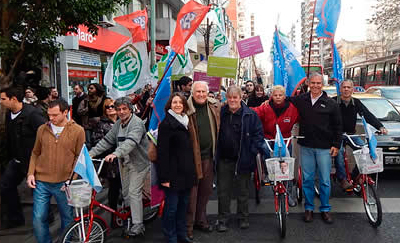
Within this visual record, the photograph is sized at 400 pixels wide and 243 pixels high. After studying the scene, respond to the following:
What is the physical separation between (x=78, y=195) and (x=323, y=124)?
3343 millimetres

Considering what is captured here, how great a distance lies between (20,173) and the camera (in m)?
5.56

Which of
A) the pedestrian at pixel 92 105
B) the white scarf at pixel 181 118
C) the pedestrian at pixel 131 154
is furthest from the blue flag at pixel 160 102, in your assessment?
the pedestrian at pixel 92 105

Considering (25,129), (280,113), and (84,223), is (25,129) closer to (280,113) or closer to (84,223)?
(84,223)

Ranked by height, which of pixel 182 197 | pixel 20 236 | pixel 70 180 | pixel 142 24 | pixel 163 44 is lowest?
pixel 20 236

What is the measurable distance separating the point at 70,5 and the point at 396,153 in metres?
6.32

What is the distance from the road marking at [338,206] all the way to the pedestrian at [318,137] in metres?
0.60

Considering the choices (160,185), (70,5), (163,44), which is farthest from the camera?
(163,44)

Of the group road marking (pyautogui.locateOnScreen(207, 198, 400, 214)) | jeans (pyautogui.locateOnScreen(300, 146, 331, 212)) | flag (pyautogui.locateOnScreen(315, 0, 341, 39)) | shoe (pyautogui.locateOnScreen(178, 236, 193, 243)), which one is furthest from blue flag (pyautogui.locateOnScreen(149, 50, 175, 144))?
flag (pyautogui.locateOnScreen(315, 0, 341, 39))

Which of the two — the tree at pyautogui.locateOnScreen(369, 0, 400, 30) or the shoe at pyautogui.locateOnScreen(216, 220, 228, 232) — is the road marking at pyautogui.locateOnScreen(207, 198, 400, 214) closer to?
the shoe at pyautogui.locateOnScreen(216, 220, 228, 232)

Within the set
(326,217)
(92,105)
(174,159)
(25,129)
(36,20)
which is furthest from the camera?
(92,105)

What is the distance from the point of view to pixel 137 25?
678 centimetres

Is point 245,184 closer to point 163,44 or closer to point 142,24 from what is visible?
point 142,24

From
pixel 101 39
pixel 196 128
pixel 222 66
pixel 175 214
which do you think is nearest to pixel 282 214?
pixel 175 214

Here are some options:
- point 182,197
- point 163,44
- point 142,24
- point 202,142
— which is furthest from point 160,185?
point 163,44
